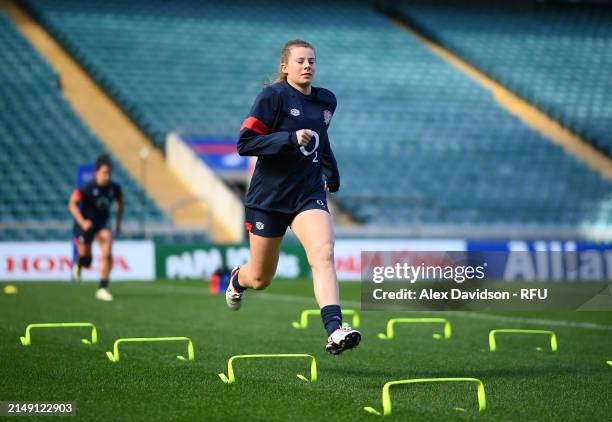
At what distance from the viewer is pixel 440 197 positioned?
88.2 ft

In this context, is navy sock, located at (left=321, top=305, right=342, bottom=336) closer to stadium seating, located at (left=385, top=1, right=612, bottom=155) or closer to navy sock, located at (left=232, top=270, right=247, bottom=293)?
navy sock, located at (left=232, top=270, right=247, bottom=293)

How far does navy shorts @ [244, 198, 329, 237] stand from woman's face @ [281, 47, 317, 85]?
2.68ft

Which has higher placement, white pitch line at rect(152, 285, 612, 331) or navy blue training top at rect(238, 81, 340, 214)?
navy blue training top at rect(238, 81, 340, 214)

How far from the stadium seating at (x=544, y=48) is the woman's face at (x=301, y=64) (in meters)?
25.7

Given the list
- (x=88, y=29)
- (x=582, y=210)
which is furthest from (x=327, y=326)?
(x=88, y=29)

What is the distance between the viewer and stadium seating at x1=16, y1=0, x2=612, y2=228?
2705 centimetres

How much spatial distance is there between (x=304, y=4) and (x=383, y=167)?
39.8 feet

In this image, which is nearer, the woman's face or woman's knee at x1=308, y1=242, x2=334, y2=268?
woman's knee at x1=308, y1=242, x2=334, y2=268

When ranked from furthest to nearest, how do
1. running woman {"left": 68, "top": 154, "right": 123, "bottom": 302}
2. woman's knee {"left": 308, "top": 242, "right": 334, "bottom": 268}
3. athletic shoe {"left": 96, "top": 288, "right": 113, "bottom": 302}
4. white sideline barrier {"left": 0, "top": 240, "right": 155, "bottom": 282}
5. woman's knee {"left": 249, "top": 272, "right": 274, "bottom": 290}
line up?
white sideline barrier {"left": 0, "top": 240, "right": 155, "bottom": 282}, athletic shoe {"left": 96, "top": 288, "right": 113, "bottom": 302}, running woman {"left": 68, "top": 154, "right": 123, "bottom": 302}, woman's knee {"left": 249, "top": 272, "right": 274, "bottom": 290}, woman's knee {"left": 308, "top": 242, "right": 334, "bottom": 268}

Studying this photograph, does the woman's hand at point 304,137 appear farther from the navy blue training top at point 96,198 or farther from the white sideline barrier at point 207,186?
the white sideline barrier at point 207,186

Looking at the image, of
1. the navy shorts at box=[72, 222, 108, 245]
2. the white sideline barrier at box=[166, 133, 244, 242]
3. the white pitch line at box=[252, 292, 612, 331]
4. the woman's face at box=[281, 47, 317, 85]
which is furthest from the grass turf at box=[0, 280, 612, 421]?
the white sideline barrier at box=[166, 133, 244, 242]

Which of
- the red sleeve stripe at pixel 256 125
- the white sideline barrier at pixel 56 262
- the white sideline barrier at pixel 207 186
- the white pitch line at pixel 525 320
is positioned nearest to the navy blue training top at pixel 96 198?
the white pitch line at pixel 525 320

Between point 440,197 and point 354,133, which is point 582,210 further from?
point 354,133

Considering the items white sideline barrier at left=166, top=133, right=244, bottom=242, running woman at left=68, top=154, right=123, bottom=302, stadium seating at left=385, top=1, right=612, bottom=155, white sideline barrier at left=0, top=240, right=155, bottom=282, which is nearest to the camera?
running woman at left=68, top=154, right=123, bottom=302
